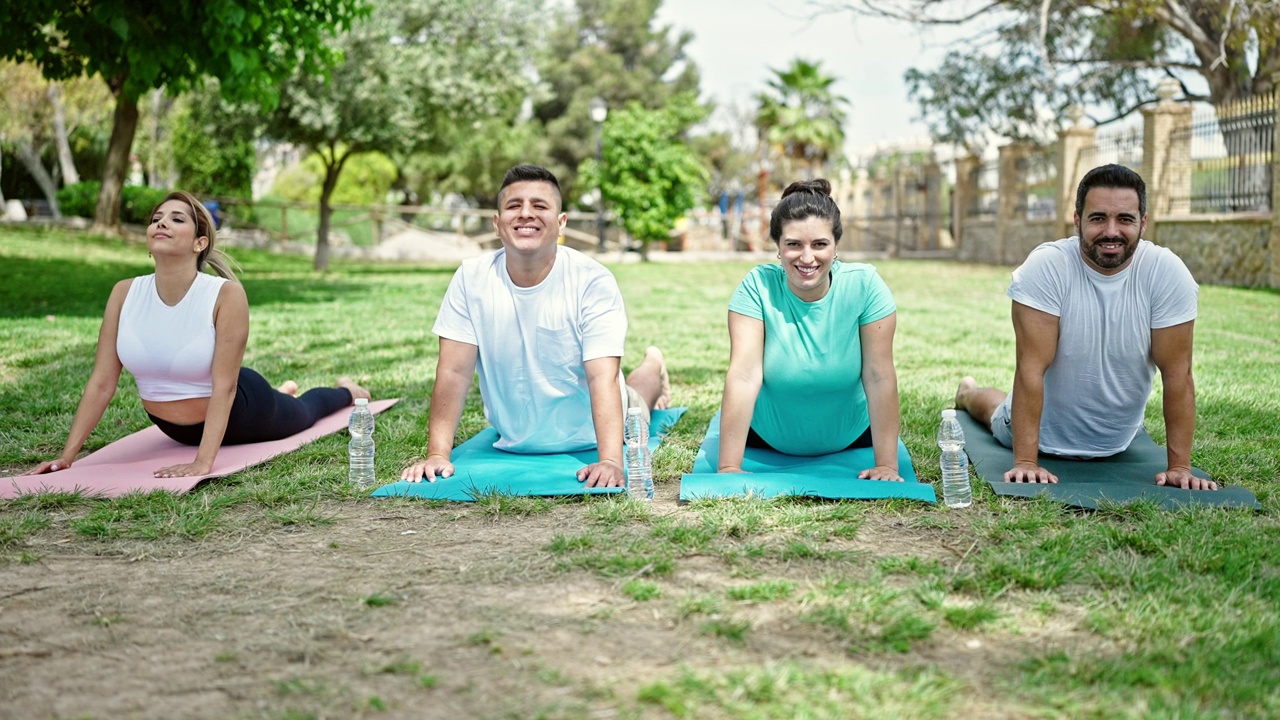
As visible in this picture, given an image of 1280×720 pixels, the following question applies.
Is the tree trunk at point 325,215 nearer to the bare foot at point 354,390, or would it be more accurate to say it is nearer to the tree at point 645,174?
the tree at point 645,174

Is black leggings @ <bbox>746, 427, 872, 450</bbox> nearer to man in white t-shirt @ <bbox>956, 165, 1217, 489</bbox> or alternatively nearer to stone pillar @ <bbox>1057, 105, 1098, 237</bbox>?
man in white t-shirt @ <bbox>956, 165, 1217, 489</bbox>

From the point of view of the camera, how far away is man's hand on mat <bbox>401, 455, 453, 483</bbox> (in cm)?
490

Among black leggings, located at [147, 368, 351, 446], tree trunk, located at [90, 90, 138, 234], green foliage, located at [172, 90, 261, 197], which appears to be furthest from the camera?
tree trunk, located at [90, 90, 138, 234]

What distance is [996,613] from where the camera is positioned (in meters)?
3.17

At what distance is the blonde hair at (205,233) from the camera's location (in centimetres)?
529

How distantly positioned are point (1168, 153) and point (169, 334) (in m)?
18.9

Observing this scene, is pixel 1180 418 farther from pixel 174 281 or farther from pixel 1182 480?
pixel 174 281

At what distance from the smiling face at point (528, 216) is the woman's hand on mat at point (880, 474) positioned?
173cm

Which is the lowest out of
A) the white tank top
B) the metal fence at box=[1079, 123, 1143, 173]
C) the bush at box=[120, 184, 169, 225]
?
the white tank top

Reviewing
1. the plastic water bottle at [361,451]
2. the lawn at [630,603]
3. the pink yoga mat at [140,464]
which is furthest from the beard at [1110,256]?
the pink yoga mat at [140,464]

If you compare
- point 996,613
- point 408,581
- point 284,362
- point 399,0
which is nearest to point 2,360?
point 284,362

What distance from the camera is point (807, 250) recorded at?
182 inches

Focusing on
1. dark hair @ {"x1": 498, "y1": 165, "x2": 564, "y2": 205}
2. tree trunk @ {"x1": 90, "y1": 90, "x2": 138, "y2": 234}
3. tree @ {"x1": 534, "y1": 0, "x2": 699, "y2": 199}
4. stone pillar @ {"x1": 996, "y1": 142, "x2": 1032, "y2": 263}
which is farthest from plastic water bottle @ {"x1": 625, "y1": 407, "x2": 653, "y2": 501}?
tree @ {"x1": 534, "y1": 0, "x2": 699, "y2": 199}

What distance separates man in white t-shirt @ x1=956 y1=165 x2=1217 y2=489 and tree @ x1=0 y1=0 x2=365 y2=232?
27.5ft
